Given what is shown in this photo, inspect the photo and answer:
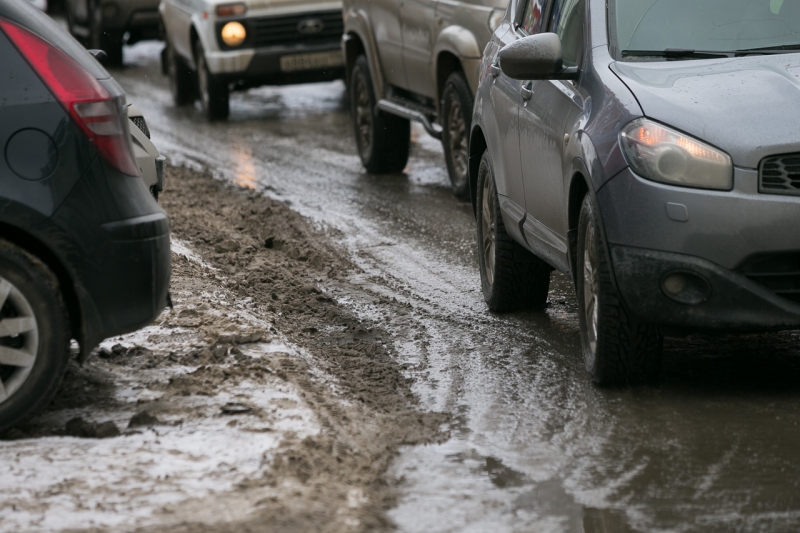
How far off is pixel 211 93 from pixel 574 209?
1015cm

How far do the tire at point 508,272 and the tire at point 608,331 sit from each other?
4.46 ft

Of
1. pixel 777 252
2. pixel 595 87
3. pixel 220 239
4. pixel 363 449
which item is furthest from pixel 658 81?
pixel 220 239

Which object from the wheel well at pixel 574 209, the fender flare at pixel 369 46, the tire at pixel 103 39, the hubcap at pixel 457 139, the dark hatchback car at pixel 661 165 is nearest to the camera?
the dark hatchback car at pixel 661 165

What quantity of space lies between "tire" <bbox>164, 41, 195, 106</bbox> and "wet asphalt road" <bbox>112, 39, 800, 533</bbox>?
27.3 feet

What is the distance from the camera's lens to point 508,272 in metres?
6.87

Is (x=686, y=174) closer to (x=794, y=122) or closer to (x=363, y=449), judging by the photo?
(x=794, y=122)

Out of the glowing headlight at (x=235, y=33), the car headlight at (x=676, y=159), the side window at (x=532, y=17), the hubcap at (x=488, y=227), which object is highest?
the side window at (x=532, y=17)

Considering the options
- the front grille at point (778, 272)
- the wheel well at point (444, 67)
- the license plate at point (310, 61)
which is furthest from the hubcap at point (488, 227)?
the license plate at point (310, 61)

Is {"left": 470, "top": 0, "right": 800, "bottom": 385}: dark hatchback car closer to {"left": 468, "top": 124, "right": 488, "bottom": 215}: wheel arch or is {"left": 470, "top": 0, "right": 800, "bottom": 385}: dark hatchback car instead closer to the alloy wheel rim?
{"left": 468, "top": 124, "right": 488, "bottom": 215}: wheel arch

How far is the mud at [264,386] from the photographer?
4113 millimetres

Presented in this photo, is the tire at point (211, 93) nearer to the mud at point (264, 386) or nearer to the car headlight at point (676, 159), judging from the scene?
the mud at point (264, 386)

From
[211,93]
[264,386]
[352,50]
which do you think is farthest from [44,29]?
[211,93]

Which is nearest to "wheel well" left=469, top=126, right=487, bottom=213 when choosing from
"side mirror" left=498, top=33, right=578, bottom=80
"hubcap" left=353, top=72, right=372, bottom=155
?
"side mirror" left=498, top=33, right=578, bottom=80

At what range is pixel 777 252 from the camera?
487 centimetres
